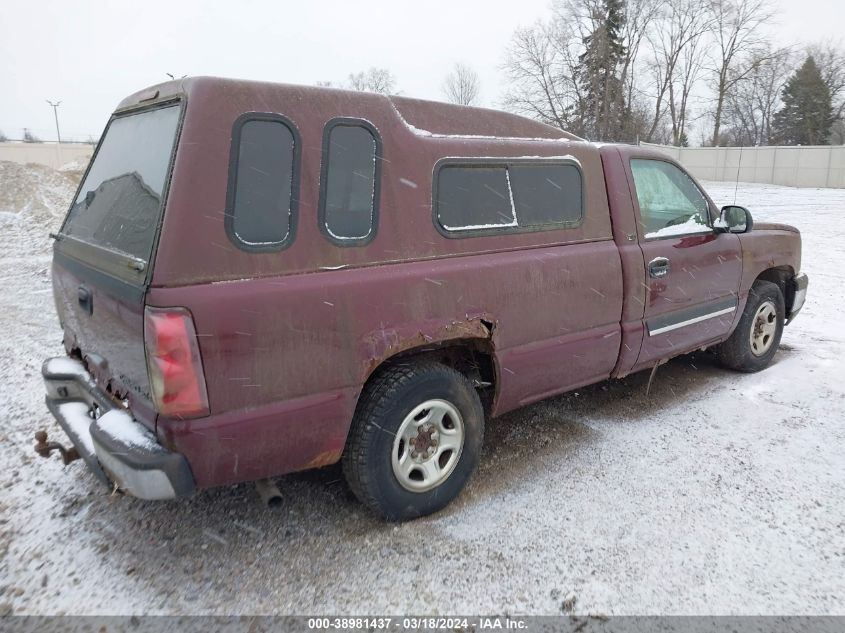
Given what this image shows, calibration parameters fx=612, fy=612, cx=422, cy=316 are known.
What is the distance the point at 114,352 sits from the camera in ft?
8.90

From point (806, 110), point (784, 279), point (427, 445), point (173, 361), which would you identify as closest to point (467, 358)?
point (427, 445)

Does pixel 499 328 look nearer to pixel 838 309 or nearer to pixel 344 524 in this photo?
pixel 344 524

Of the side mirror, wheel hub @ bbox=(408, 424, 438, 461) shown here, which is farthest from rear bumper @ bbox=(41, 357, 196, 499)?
the side mirror

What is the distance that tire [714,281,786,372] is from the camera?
5.12m

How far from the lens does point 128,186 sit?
9.44 ft

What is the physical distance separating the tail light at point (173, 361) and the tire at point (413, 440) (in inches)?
32.4

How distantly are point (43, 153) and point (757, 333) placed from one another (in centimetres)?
5180

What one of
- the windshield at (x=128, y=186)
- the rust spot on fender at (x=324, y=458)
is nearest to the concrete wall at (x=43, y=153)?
the windshield at (x=128, y=186)

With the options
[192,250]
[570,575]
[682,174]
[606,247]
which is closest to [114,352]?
[192,250]

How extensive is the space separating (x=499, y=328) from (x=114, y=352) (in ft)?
6.11

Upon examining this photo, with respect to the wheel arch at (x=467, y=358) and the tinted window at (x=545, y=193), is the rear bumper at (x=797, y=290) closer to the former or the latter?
the tinted window at (x=545, y=193)

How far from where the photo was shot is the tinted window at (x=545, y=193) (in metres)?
3.45

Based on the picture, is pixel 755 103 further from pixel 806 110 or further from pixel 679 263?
pixel 679 263

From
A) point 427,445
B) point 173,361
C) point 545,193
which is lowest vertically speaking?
point 427,445
